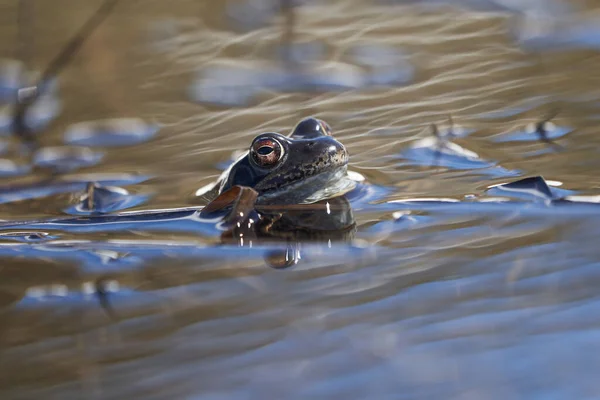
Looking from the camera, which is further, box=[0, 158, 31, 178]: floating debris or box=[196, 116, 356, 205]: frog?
box=[0, 158, 31, 178]: floating debris

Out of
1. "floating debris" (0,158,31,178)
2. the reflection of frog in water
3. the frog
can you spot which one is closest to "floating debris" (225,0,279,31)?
"floating debris" (0,158,31,178)

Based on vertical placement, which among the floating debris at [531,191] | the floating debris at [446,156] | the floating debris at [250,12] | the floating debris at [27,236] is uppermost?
the floating debris at [250,12]

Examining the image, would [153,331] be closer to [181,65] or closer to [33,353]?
[33,353]

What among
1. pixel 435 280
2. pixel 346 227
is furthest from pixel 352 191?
pixel 435 280

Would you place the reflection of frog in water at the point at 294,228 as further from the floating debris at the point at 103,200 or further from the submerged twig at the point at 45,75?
the submerged twig at the point at 45,75

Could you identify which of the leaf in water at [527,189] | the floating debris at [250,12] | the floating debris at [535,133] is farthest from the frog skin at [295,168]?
the floating debris at [250,12]

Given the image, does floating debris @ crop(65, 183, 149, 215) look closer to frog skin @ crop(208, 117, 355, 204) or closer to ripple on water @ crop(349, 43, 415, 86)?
frog skin @ crop(208, 117, 355, 204)

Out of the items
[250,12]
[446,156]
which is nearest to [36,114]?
[250,12]

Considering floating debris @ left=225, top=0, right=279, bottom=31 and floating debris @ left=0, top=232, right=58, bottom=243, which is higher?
floating debris @ left=225, top=0, right=279, bottom=31
